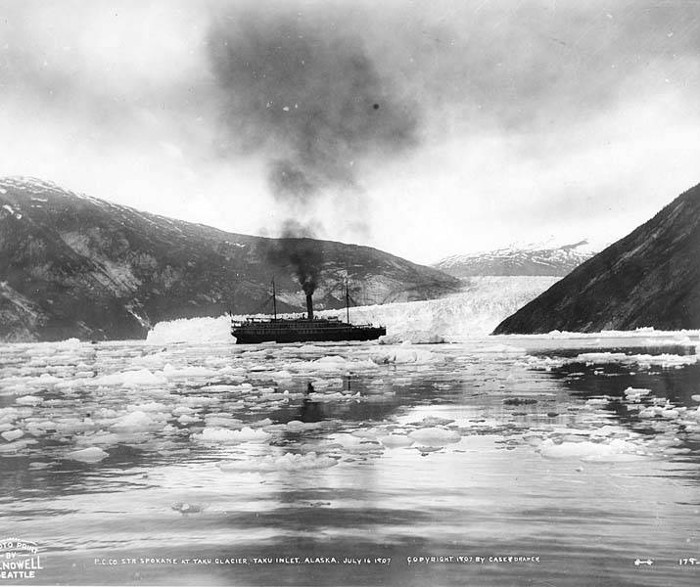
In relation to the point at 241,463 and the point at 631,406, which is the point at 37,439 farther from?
the point at 631,406

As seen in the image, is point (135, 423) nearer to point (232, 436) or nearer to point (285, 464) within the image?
point (232, 436)

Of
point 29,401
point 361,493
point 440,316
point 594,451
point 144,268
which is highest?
point 144,268

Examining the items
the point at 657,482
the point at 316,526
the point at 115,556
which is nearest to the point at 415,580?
the point at 316,526

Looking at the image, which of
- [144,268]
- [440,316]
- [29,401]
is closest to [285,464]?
[29,401]

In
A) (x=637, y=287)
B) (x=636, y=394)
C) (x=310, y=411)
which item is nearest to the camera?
(x=310, y=411)

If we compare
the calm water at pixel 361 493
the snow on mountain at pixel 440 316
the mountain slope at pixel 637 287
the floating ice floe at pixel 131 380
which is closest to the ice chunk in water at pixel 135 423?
the calm water at pixel 361 493

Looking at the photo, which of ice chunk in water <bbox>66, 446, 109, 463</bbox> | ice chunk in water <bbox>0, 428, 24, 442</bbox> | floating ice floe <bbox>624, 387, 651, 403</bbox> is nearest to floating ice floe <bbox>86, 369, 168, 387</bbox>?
ice chunk in water <bbox>0, 428, 24, 442</bbox>
